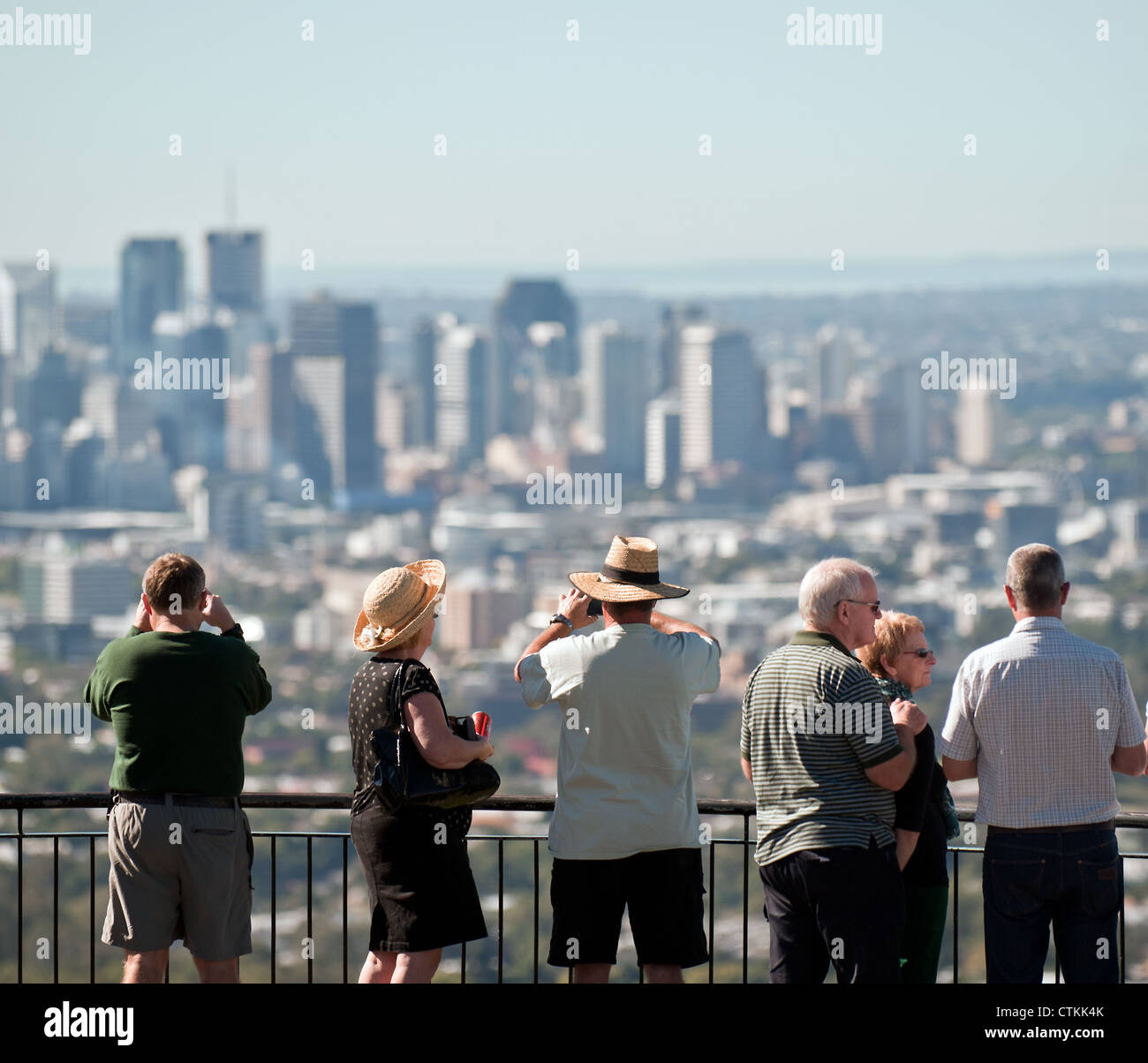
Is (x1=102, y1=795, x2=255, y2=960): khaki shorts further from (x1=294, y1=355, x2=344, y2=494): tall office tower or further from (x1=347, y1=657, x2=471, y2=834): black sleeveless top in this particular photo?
(x1=294, y1=355, x2=344, y2=494): tall office tower

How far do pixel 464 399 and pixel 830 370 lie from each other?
34073 millimetres

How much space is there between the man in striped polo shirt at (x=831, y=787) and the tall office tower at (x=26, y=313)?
5295 inches

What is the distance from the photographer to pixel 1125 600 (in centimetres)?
8444

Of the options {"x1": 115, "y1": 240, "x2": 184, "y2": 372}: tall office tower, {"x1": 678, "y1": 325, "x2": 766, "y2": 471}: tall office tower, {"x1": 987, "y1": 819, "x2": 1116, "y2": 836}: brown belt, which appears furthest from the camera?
{"x1": 115, "y1": 240, "x2": 184, "y2": 372}: tall office tower

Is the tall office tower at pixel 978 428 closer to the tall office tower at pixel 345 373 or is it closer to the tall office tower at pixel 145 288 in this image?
the tall office tower at pixel 345 373

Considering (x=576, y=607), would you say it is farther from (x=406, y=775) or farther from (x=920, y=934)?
(x=920, y=934)

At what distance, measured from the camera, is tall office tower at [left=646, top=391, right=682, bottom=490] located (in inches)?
5167

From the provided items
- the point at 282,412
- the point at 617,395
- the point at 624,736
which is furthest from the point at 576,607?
the point at 617,395

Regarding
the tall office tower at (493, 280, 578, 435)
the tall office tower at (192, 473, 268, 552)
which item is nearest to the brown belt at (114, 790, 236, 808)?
the tall office tower at (192, 473, 268, 552)

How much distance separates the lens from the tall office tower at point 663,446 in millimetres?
131250

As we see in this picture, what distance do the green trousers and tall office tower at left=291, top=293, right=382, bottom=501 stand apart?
129265 millimetres

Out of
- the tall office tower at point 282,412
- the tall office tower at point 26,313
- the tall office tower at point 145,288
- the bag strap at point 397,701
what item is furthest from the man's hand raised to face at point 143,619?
the tall office tower at point 145,288

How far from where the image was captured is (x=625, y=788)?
371 cm
